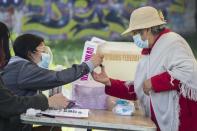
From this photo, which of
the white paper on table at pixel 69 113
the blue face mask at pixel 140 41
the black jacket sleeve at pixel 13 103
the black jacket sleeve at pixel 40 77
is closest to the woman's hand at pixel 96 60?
the black jacket sleeve at pixel 40 77

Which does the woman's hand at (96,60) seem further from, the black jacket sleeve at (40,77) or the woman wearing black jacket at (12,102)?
the woman wearing black jacket at (12,102)

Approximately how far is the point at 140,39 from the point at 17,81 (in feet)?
2.76

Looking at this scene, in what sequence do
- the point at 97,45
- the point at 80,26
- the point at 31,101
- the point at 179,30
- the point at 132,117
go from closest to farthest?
1. the point at 31,101
2. the point at 132,117
3. the point at 97,45
4. the point at 80,26
5. the point at 179,30

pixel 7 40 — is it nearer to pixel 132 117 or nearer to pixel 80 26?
pixel 132 117

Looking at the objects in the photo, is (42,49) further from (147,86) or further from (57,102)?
(147,86)

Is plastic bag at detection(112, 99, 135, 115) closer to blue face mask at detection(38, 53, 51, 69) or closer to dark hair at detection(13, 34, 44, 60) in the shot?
blue face mask at detection(38, 53, 51, 69)

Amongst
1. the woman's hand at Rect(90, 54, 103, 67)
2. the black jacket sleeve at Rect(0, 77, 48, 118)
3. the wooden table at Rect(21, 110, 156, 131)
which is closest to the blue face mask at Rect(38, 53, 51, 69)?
the woman's hand at Rect(90, 54, 103, 67)

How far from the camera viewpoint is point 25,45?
3523 mm

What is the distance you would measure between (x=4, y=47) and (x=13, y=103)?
375 millimetres

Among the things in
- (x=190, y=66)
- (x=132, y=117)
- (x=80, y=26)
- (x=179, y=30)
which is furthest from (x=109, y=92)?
(x=179, y=30)

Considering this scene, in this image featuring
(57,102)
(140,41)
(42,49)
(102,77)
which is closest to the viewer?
(57,102)

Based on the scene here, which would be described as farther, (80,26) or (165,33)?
(80,26)

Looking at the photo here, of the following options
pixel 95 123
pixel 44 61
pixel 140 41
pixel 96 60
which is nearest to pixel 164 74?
pixel 140 41

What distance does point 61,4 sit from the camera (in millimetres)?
11047
